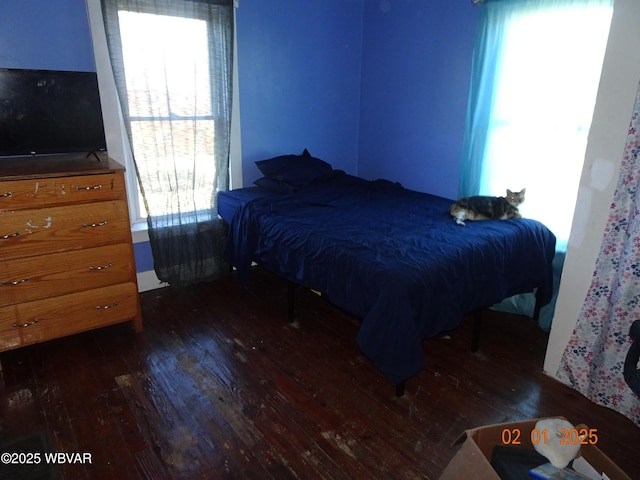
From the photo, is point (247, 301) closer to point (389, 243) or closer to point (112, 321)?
point (112, 321)

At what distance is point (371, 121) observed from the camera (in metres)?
3.83

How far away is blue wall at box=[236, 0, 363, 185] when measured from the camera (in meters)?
3.23

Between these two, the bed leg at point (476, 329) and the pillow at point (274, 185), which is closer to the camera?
the bed leg at point (476, 329)

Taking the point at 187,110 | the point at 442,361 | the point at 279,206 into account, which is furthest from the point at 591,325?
the point at 187,110

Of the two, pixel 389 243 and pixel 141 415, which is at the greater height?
pixel 389 243

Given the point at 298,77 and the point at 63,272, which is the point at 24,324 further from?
the point at 298,77

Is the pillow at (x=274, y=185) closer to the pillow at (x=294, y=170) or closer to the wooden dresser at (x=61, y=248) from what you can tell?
the pillow at (x=294, y=170)

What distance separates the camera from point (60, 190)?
2.16 metres

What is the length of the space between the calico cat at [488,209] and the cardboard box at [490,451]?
1395 mm

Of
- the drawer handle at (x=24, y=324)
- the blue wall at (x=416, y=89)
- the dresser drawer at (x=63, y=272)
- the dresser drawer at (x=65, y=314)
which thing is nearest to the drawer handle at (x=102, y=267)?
the dresser drawer at (x=63, y=272)

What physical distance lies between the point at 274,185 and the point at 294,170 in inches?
7.9

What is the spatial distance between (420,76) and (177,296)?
8.03 ft

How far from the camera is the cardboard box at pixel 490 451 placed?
1.28 metres

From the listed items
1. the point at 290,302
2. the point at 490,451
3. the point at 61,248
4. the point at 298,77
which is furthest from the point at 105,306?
A: the point at 298,77
